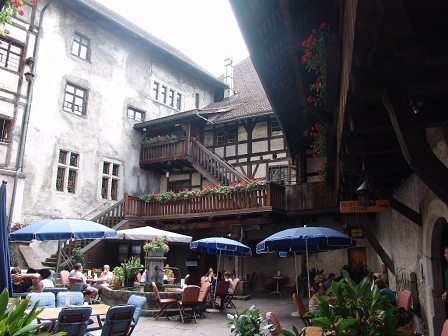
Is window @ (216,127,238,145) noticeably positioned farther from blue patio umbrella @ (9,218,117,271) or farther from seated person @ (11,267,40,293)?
seated person @ (11,267,40,293)

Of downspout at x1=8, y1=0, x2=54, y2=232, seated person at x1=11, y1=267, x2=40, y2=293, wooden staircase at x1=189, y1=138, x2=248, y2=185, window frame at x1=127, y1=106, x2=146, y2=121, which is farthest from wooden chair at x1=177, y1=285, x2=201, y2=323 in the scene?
window frame at x1=127, y1=106, x2=146, y2=121

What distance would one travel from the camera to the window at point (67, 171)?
17.6 meters

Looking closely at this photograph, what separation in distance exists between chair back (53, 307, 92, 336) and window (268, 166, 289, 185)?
1328 centimetres

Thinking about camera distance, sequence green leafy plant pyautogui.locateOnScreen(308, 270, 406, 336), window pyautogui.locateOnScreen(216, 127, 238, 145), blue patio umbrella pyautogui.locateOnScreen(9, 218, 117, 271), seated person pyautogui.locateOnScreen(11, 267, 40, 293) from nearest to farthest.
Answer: green leafy plant pyautogui.locateOnScreen(308, 270, 406, 336) < seated person pyautogui.locateOnScreen(11, 267, 40, 293) < blue patio umbrella pyautogui.locateOnScreen(9, 218, 117, 271) < window pyautogui.locateOnScreen(216, 127, 238, 145)

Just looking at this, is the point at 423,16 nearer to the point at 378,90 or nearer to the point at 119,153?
the point at 378,90

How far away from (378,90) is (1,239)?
223 inches

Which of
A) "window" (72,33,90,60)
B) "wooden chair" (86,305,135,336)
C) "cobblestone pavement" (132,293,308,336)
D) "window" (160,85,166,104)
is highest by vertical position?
Answer: "window" (72,33,90,60)

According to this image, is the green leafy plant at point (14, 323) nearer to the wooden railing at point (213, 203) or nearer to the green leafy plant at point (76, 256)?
the wooden railing at point (213, 203)

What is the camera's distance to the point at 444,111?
4160 millimetres

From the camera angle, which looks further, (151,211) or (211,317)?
(151,211)

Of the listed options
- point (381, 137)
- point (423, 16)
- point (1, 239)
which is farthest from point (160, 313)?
point (423, 16)

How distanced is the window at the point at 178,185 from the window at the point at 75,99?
237 inches

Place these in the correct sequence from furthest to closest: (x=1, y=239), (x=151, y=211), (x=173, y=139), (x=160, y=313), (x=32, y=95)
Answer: (x=173, y=139) < (x=151, y=211) < (x=32, y=95) < (x=160, y=313) < (x=1, y=239)

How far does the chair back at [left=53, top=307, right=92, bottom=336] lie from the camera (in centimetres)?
504
